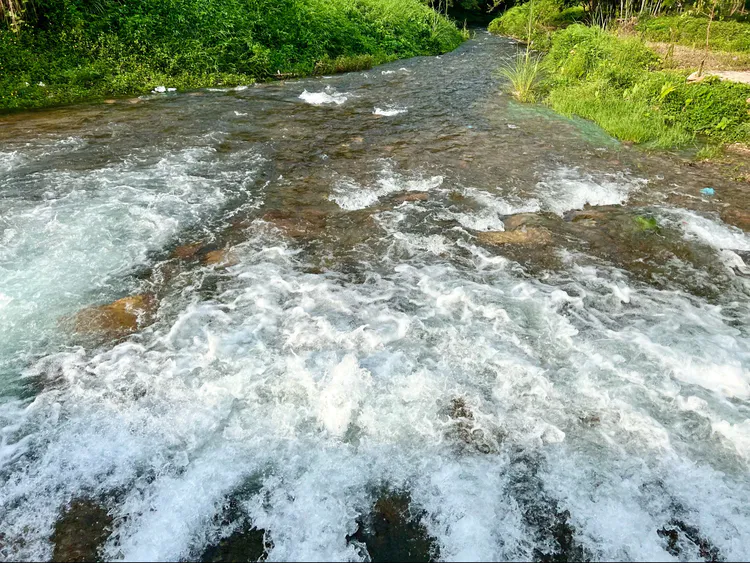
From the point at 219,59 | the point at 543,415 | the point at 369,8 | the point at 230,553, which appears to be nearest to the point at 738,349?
the point at 543,415

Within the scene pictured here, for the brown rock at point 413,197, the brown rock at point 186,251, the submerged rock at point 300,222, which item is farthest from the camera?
the brown rock at point 413,197

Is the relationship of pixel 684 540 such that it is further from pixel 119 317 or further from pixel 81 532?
pixel 119 317

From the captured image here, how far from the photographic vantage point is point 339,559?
254 cm

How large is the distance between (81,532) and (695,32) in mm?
25329

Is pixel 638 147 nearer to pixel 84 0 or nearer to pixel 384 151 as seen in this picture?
pixel 384 151

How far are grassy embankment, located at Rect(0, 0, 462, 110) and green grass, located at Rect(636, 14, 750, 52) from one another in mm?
11849

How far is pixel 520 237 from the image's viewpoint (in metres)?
5.63

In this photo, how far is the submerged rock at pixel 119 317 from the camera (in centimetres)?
409

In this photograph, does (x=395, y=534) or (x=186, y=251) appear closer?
(x=395, y=534)

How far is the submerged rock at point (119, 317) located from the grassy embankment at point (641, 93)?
28.4 ft

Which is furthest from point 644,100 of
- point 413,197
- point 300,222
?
point 300,222

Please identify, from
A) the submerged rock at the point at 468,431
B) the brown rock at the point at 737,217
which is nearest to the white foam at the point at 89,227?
the submerged rock at the point at 468,431

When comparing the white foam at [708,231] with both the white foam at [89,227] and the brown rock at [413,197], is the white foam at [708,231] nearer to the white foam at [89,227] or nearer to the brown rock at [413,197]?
the brown rock at [413,197]

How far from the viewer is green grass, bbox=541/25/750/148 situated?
29.2 ft
